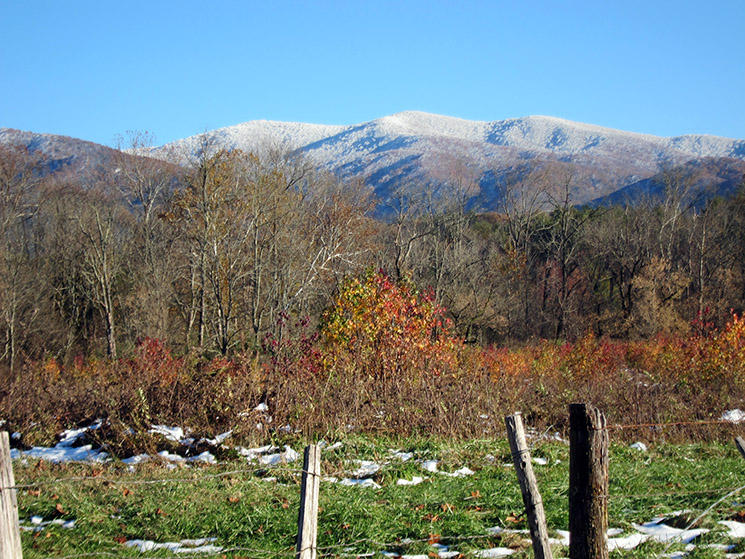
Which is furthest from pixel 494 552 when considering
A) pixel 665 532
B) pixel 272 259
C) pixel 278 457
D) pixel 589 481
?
pixel 272 259

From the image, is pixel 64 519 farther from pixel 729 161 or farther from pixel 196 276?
pixel 729 161

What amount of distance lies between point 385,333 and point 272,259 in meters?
18.9

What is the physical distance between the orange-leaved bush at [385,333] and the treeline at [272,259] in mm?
5951

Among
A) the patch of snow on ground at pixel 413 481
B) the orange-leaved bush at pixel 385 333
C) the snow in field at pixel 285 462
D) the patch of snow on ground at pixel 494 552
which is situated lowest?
the patch of snow on ground at pixel 413 481

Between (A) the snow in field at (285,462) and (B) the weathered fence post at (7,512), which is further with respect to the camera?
(A) the snow in field at (285,462)

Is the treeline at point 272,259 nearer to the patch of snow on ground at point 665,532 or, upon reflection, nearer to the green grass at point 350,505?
the green grass at point 350,505

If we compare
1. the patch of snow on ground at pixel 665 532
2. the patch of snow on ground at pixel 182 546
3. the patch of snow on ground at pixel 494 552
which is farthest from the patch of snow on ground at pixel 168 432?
the patch of snow on ground at pixel 665 532

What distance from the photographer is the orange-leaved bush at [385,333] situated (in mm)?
12727

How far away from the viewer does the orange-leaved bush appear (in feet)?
41.8

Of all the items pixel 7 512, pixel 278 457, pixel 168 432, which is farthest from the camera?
pixel 168 432

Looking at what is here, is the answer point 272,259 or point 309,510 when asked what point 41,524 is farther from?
point 272,259

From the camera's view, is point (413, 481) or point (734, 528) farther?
point (413, 481)

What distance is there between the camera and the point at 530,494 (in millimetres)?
3773

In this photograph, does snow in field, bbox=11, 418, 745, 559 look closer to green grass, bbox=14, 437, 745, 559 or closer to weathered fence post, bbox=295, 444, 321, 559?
green grass, bbox=14, 437, 745, 559
